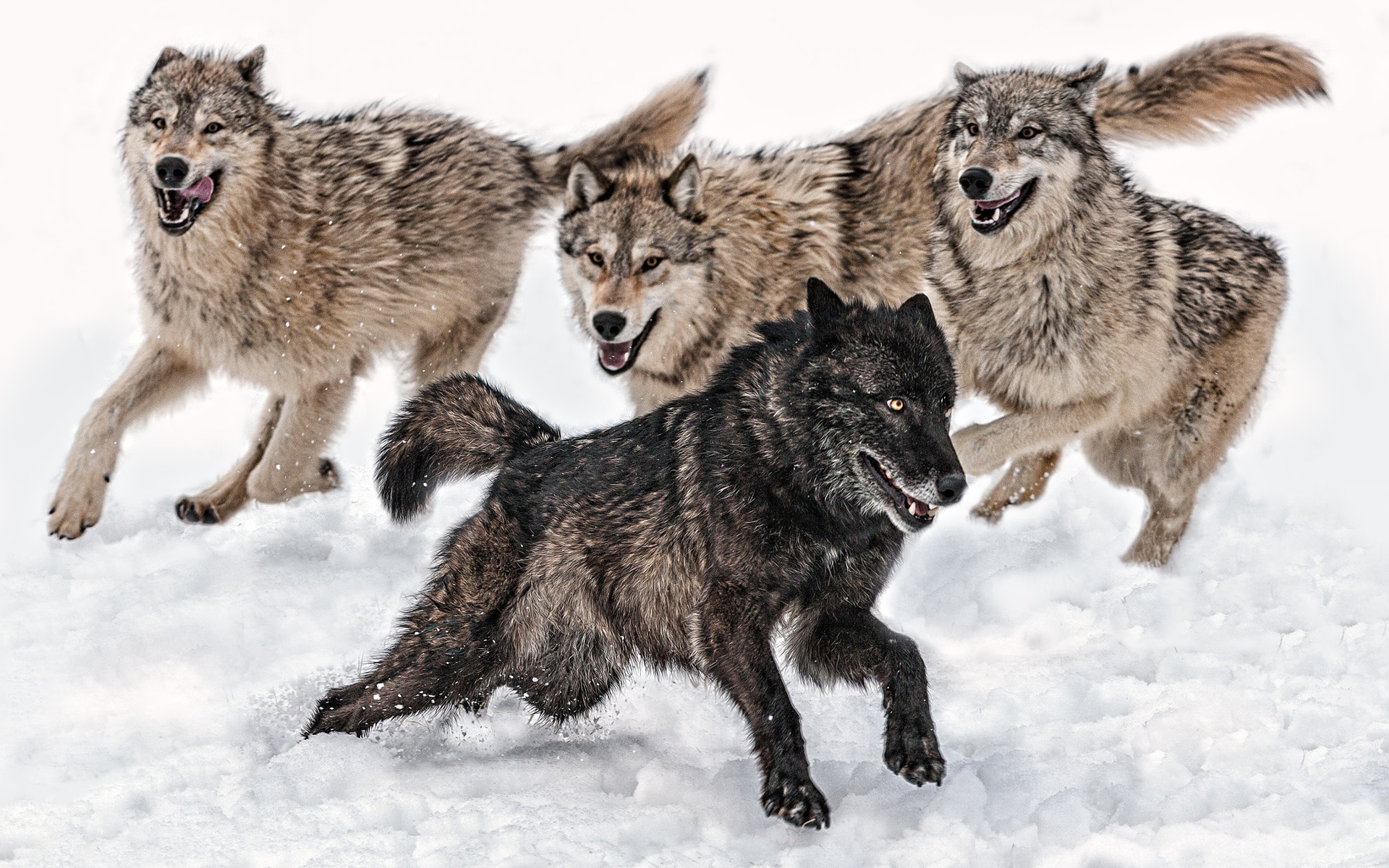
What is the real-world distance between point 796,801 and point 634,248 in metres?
Answer: 3.08

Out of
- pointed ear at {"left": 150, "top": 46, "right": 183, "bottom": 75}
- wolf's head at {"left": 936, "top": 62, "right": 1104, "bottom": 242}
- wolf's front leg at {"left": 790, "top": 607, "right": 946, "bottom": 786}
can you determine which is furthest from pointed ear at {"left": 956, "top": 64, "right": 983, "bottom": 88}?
pointed ear at {"left": 150, "top": 46, "right": 183, "bottom": 75}

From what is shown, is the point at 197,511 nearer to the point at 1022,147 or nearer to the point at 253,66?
the point at 253,66

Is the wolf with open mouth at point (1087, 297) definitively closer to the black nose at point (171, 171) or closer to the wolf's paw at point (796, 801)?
the wolf's paw at point (796, 801)

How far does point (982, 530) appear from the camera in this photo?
20.3ft

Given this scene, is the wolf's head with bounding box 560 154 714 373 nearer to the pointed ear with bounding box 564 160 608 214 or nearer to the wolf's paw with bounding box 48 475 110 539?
the pointed ear with bounding box 564 160 608 214

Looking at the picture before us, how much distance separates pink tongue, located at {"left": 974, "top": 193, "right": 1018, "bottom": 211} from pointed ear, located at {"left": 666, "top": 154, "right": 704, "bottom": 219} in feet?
4.10

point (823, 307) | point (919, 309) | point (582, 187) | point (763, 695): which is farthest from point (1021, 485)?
point (763, 695)

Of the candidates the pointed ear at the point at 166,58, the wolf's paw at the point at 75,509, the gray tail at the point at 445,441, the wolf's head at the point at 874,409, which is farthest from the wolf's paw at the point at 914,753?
the pointed ear at the point at 166,58

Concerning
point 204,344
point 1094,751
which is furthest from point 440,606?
point 204,344

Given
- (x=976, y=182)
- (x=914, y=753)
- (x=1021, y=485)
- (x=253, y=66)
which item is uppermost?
(x=253, y=66)

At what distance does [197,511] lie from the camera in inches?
253

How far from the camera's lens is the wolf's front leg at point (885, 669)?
357 cm

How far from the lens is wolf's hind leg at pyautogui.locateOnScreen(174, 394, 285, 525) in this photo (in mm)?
6441

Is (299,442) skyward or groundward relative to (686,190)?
groundward
